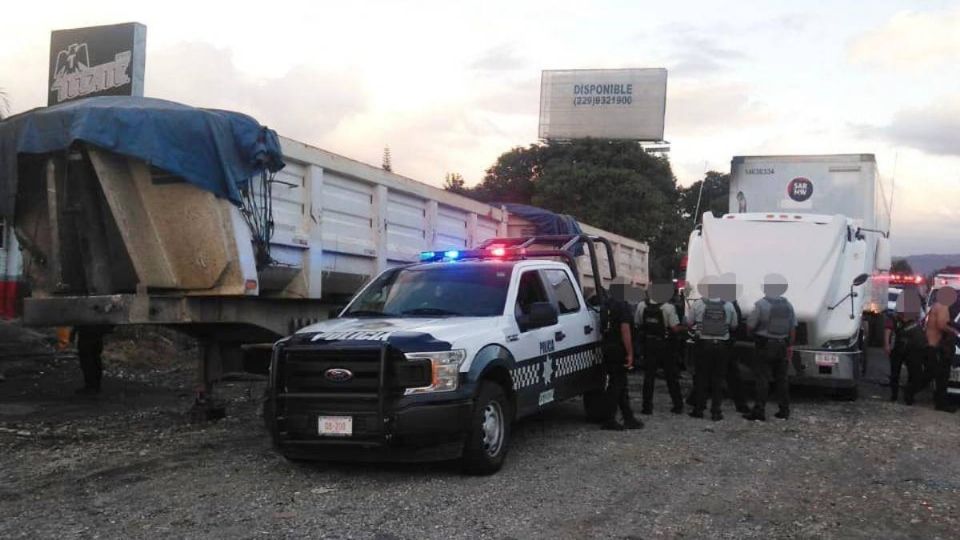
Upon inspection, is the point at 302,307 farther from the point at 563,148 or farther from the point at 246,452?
the point at 563,148

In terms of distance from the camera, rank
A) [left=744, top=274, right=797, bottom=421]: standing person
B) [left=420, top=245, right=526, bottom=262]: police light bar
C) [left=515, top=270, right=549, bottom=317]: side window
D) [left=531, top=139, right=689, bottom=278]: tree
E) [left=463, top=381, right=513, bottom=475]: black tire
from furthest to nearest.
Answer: [left=531, top=139, right=689, bottom=278]: tree < [left=744, top=274, right=797, bottom=421]: standing person < [left=420, top=245, right=526, bottom=262]: police light bar < [left=515, top=270, right=549, bottom=317]: side window < [left=463, top=381, right=513, bottom=475]: black tire

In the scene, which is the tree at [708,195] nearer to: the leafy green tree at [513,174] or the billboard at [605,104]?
the billboard at [605,104]

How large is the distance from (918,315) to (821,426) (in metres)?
3.00

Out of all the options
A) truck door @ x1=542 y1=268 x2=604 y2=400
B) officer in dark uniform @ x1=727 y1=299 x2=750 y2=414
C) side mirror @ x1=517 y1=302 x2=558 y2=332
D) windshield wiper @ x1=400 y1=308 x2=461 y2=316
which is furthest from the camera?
officer in dark uniform @ x1=727 y1=299 x2=750 y2=414

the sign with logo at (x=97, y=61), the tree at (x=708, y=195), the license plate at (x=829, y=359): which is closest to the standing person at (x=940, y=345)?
the license plate at (x=829, y=359)

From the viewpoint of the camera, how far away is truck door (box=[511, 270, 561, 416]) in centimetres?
699

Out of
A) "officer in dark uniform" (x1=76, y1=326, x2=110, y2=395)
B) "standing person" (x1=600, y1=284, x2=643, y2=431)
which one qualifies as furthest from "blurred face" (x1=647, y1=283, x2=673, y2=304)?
"officer in dark uniform" (x1=76, y1=326, x2=110, y2=395)

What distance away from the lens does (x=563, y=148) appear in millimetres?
41312

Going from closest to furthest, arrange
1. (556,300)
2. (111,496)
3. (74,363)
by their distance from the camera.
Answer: (111,496) → (556,300) → (74,363)

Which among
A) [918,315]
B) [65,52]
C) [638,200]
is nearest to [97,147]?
[918,315]

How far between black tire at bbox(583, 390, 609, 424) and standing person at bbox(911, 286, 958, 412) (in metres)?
4.82

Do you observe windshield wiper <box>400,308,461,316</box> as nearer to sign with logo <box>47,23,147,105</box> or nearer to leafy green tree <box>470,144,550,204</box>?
sign with logo <box>47,23,147,105</box>

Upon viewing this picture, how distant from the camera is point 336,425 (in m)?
6.08

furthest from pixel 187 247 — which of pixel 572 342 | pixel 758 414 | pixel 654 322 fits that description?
pixel 758 414
